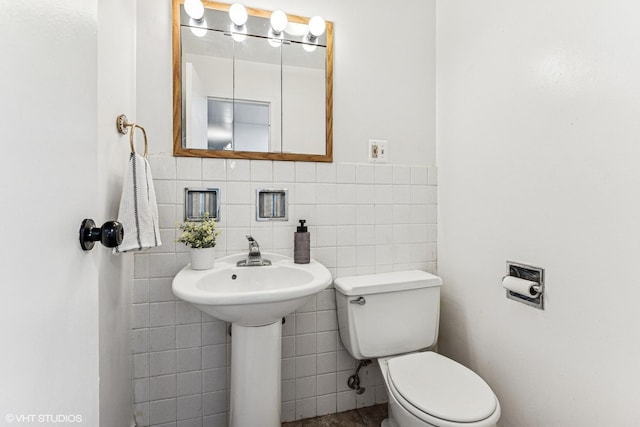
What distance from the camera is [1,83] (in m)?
0.32

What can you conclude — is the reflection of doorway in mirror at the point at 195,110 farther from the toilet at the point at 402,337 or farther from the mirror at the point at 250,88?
the toilet at the point at 402,337

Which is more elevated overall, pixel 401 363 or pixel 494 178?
pixel 494 178

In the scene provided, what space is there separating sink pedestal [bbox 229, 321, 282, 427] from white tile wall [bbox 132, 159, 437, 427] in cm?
24

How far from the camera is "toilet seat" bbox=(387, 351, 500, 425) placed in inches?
38.1

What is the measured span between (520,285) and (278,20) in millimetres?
1498

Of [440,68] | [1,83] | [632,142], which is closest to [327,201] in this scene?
[440,68]

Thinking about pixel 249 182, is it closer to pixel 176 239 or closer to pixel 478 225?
pixel 176 239

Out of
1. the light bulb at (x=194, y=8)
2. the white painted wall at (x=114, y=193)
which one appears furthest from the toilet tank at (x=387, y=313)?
the light bulb at (x=194, y=8)

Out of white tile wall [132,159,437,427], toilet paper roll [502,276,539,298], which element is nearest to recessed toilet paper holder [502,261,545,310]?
toilet paper roll [502,276,539,298]

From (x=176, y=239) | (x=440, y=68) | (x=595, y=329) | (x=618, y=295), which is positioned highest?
(x=440, y=68)

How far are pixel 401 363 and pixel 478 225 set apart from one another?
700 millimetres

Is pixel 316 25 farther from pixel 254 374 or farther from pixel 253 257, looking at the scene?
pixel 254 374

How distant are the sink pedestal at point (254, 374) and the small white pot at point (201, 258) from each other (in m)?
0.28

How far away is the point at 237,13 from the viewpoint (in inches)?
52.9
